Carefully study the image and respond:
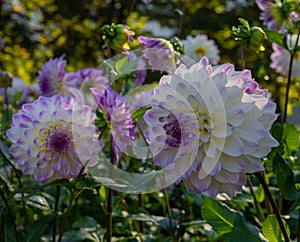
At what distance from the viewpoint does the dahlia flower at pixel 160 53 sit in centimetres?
111

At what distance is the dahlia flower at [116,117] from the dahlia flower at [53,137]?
53 millimetres

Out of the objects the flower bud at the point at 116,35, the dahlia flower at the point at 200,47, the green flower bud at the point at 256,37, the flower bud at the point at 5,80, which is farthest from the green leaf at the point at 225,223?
the dahlia flower at the point at 200,47

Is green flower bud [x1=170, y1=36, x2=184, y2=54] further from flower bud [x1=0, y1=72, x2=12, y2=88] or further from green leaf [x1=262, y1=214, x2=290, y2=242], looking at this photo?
flower bud [x1=0, y1=72, x2=12, y2=88]

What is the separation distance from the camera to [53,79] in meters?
1.54

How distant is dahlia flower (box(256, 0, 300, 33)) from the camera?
145cm

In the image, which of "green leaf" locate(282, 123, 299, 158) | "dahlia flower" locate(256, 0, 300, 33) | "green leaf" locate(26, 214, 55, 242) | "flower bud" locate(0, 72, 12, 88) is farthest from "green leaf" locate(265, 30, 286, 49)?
"flower bud" locate(0, 72, 12, 88)

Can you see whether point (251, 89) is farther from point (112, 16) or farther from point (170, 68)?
point (112, 16)

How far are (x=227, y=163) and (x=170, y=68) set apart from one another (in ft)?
1.51

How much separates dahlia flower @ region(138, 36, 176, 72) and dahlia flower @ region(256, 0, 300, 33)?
0.45m

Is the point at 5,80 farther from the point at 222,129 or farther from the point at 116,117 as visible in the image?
the point at 222,129

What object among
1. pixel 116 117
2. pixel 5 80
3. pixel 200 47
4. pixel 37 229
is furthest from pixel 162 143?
pixel 200 47

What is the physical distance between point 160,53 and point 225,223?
0.40 m

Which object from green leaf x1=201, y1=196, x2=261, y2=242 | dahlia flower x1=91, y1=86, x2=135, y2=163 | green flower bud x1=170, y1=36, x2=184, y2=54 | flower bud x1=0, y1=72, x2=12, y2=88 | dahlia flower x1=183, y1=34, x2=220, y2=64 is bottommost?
green leaf x1=201, y1=196, x2=261, y2=242

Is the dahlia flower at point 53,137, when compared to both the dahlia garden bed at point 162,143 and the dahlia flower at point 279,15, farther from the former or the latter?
the dahlia flower at point 279,15
